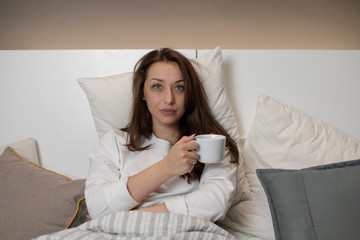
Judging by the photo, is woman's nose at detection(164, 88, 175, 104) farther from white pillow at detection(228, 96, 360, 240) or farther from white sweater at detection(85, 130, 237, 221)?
white pillow at detection(228, 96, 360, 240)

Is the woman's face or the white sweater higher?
the woman's face

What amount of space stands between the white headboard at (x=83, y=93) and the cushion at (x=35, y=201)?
Answer: 29cm

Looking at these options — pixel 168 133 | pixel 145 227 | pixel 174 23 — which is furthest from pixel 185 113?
pixel 174 23

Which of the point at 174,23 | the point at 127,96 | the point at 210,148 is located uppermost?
the point at 174,23

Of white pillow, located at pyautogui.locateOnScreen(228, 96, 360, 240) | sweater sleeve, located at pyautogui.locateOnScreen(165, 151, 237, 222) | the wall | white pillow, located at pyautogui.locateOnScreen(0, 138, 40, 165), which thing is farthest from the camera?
the wall

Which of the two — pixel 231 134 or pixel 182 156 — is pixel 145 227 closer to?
pixel 182 156

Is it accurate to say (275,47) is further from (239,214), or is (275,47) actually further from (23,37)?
(23,37)

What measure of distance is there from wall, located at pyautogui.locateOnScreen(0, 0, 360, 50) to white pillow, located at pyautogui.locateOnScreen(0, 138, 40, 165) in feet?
2.04

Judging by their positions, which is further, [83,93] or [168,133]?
[83,93]

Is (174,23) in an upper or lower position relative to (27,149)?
upper

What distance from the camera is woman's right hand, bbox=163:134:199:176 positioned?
88 centimetres

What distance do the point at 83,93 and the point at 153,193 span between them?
0.65 m

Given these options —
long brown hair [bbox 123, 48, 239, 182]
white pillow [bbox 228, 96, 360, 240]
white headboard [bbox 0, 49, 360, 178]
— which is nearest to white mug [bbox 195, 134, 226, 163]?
long brown hair [bbox 123, 48, 239, 182]

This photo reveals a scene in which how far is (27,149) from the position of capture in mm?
1393
